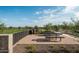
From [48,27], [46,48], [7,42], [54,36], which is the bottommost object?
[46,48]

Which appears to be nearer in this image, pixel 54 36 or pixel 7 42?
pixel 7 42

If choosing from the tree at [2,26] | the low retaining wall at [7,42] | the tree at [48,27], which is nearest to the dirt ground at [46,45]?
the low retaining wall at [7,42]

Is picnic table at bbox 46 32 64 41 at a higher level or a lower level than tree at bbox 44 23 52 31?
lower

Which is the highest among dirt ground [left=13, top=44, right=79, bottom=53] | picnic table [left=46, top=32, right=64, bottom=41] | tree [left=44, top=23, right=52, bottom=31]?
tree [left=44, top=23, right=52, bottom=31]

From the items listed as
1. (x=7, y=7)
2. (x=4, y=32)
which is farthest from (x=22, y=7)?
(x=4, y=32)

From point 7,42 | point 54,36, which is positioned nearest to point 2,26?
point 7,42

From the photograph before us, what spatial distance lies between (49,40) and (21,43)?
0.78m

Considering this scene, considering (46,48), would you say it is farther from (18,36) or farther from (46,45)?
(18,36)

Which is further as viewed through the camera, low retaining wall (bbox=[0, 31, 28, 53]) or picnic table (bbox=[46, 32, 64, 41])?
picnic table (bbox=[46, 32, 64, 41])

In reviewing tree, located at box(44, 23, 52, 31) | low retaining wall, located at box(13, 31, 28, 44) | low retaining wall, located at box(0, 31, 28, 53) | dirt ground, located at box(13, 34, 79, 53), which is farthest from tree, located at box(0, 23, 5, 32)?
tree, located at box(44, 23, 52, 31)

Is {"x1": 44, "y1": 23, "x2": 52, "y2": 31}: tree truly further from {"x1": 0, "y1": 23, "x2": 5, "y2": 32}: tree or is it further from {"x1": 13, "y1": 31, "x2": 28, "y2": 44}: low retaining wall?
{"x1": 0, "y1": 23, "x2": 5, "y2": 32}: tree

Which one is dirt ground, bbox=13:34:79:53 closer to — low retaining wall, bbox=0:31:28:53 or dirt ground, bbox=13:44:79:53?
dirt ground, bbox=13:44:79:53

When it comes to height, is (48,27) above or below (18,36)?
above
